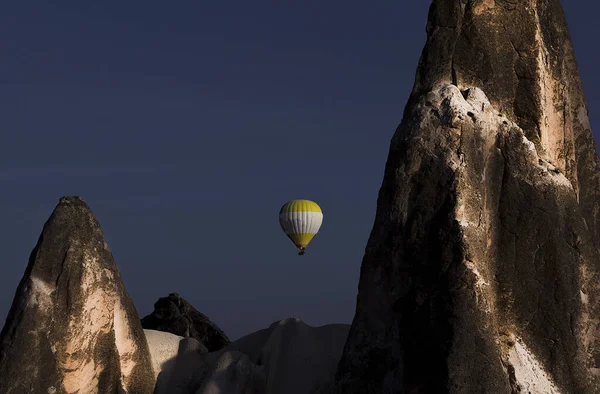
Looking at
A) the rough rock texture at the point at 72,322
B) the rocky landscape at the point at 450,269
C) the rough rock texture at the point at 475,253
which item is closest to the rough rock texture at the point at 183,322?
the rocky landscape at the point at 450,269

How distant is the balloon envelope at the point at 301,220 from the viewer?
33.2m

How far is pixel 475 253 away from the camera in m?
14.4

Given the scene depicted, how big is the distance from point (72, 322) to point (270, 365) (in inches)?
120

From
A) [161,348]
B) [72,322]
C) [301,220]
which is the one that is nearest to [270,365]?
[161,348]

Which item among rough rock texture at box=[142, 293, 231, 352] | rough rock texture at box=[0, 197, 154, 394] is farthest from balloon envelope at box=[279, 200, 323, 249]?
rough rock texture at box=[0, 197, 154, 394]

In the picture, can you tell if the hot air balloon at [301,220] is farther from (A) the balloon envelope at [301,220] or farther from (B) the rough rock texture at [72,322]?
(B) the rough rock texture at [72,322]

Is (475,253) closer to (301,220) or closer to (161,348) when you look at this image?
(161,348)

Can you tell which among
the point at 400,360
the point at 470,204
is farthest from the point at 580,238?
the point at 400,360

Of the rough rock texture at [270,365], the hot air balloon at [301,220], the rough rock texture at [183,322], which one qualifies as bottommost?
the rough rock texture at [270,365]

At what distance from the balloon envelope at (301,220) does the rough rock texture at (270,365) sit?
1433 cm

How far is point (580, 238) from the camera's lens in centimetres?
1516

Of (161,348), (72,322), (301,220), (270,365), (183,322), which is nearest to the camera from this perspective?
(72,322)

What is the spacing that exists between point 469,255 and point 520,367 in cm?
147

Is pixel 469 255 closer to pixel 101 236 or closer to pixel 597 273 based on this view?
pixel 597 273
